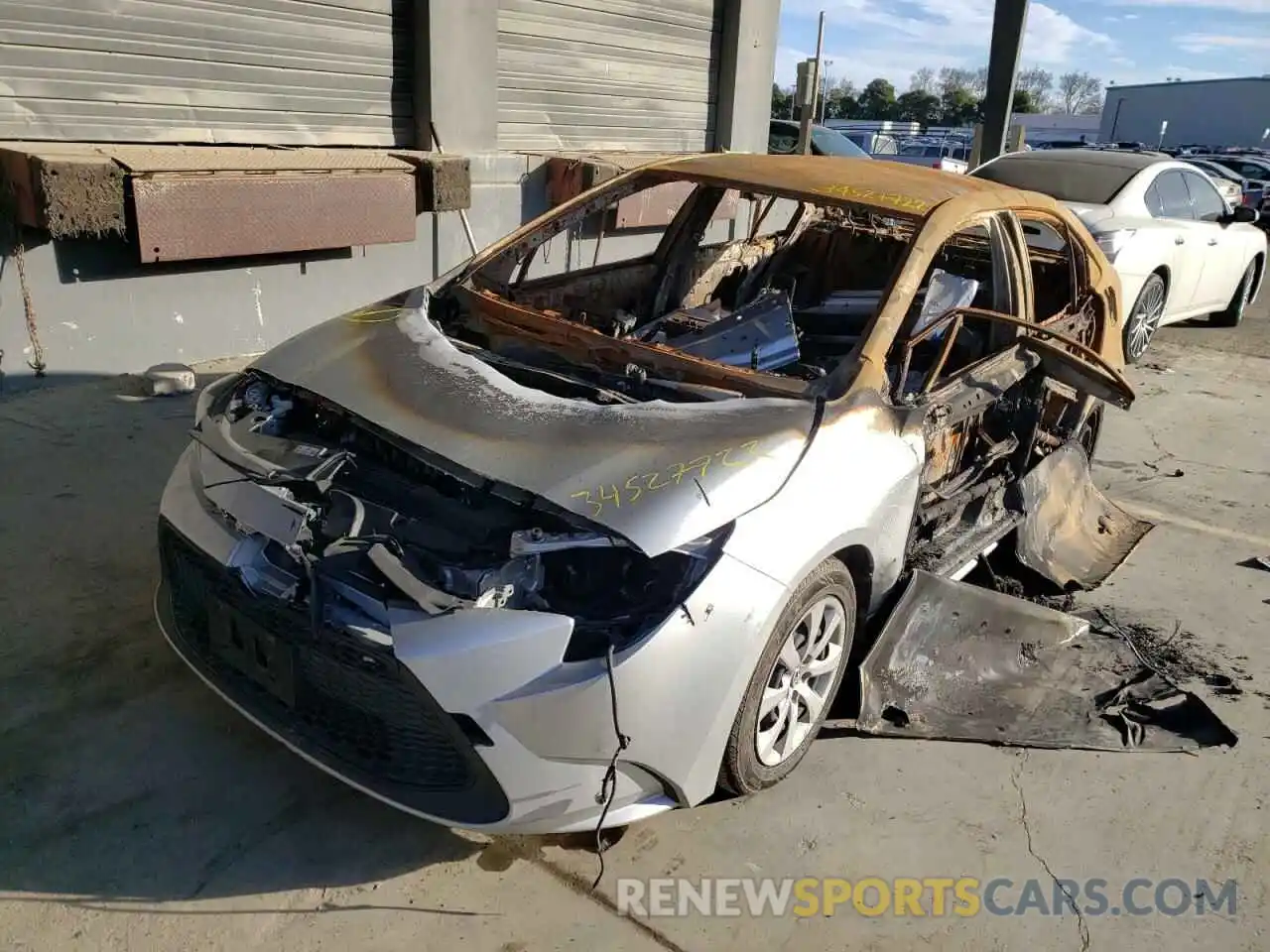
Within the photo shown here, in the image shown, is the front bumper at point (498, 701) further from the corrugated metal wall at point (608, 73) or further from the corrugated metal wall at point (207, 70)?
the corrugated metal wall at point (608, 73)

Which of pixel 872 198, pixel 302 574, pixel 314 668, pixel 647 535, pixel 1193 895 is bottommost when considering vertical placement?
pixel 1193 895

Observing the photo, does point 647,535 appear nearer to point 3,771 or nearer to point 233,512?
point 233,512

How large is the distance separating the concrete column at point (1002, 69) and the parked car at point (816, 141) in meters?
3.21

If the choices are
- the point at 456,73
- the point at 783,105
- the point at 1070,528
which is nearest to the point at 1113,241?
the point at 1070,528

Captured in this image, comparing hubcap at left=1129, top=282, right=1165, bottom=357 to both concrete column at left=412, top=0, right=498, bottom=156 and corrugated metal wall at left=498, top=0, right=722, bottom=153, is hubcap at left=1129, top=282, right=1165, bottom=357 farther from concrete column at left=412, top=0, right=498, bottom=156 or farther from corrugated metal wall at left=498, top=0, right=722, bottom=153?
concrete column at left=412, top=0, right=498, bottom=156

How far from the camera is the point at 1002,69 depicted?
16.4m

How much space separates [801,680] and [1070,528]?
2172 millimetres

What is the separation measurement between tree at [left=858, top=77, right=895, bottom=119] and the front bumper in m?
53.8

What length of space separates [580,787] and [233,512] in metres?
1.15

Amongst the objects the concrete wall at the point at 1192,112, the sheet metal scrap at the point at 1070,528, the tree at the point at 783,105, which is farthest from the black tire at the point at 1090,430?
the concrete wall at the point at 1192,112

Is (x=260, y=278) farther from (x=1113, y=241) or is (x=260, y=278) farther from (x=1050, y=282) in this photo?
(x=1113, y=241)

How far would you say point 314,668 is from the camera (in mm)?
2439

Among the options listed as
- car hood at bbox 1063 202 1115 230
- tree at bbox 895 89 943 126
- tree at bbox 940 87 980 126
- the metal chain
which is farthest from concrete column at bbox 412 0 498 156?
tree at bbox 895 89 943 126

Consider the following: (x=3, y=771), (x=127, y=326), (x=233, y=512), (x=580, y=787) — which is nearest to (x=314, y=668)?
(x=233, y=512)
